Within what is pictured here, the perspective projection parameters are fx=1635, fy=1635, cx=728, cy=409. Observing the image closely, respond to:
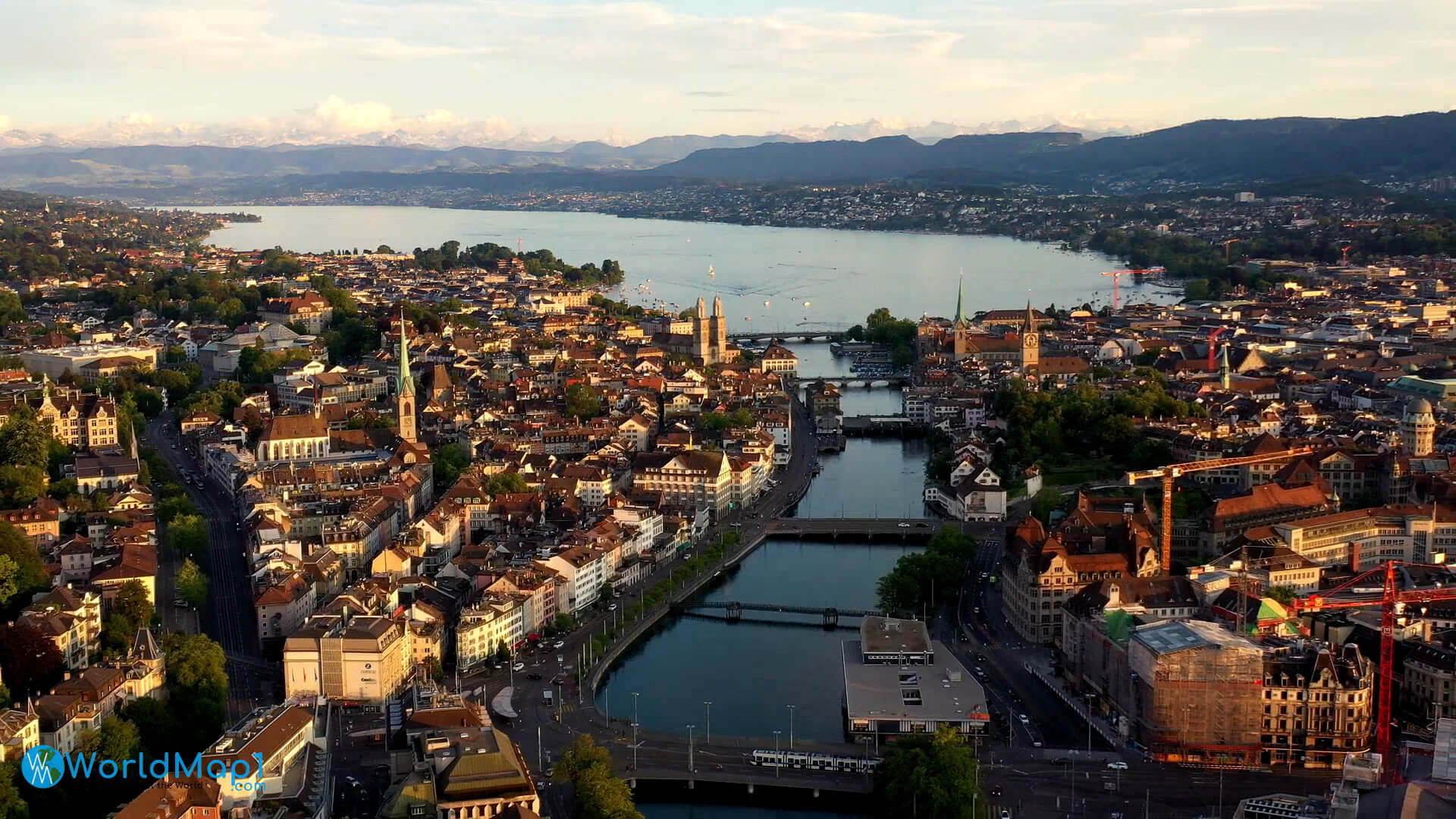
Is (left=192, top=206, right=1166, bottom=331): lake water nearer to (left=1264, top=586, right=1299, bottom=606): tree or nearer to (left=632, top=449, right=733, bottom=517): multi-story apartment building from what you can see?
(left=632, top=449, right=733, bottom=517): multi-story apartment building

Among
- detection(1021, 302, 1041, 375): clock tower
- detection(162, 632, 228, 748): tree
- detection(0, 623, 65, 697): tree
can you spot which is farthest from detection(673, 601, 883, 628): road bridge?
detection(1021, 302, 1041, 375): clock tower

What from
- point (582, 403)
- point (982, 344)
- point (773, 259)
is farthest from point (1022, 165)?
point (582, 403)

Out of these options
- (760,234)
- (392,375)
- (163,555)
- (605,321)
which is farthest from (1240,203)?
(163,555)

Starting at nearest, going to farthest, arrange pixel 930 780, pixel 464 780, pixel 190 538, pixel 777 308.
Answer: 1. pixel 464 780
2. pixel 930 780
3. pixel 190 538
4. pixel 777 308

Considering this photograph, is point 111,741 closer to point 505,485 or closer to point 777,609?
point 777,609

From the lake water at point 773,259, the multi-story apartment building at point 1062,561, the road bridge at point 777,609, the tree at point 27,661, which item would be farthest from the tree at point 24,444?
the lake water at point 773,259
